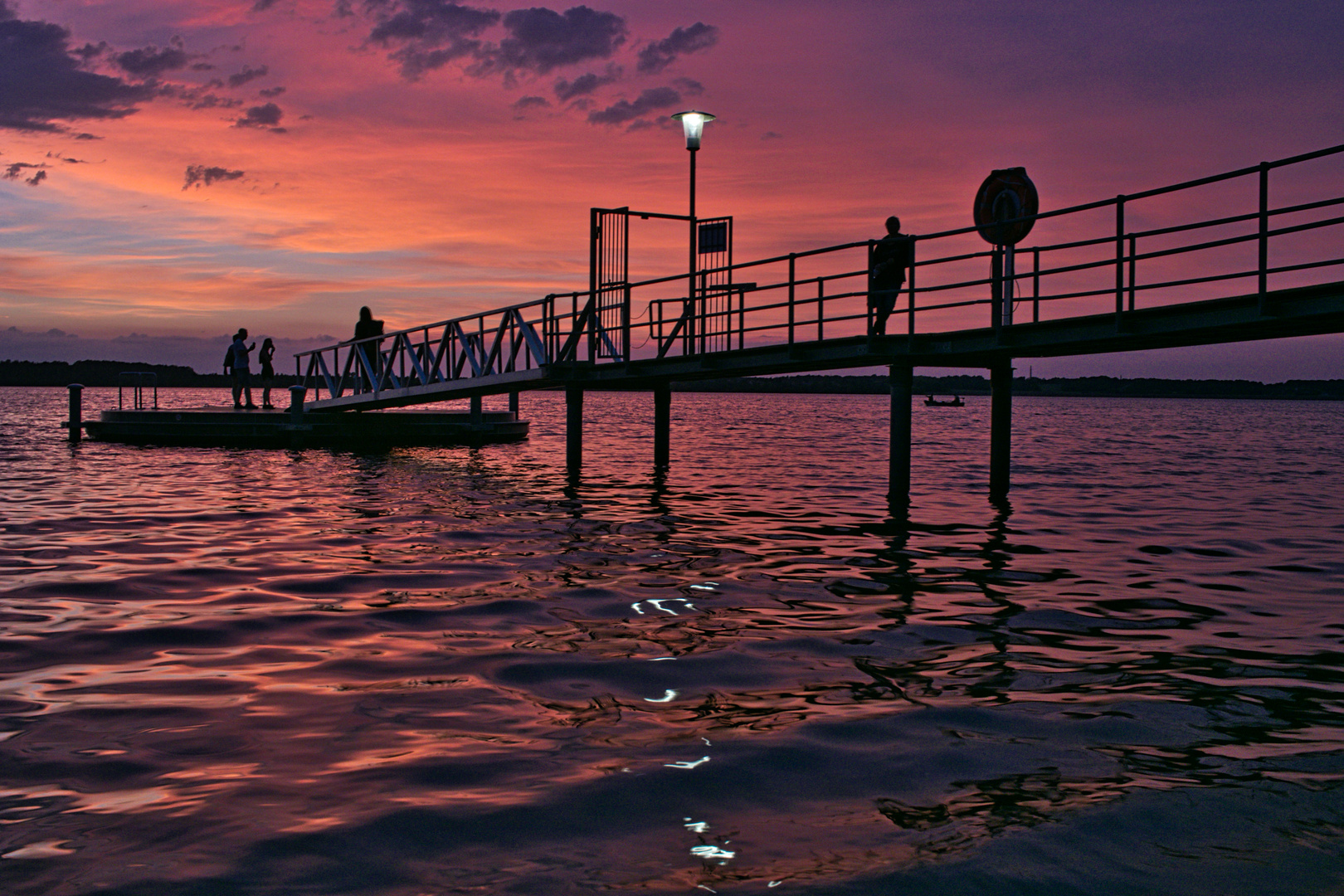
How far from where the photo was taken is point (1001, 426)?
58.4ft

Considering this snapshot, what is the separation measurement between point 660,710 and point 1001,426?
546 inches

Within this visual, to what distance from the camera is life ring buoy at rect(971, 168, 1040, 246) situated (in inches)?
549

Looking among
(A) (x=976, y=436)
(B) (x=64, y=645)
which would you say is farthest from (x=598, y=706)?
(A) (x=976, y=436)

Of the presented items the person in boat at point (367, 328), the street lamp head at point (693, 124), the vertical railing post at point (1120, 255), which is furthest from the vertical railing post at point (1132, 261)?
the person in boat at point (367, 328)

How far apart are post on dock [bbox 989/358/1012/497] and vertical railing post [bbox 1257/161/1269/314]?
6.35 m

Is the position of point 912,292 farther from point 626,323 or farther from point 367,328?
point 367,328

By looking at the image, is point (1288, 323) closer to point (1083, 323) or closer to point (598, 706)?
point (1083, 323)

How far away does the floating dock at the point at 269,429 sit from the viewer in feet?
84.5

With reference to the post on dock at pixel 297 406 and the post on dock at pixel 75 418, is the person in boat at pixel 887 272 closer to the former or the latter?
the post on dock at pixel 297 406

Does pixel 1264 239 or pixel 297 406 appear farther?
pixel 297 406

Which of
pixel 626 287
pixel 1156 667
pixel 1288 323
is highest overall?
pixel 626 287

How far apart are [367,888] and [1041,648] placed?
15.8ft

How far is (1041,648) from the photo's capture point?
6.74 m

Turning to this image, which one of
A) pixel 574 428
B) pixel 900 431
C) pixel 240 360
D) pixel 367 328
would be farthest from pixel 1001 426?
pixel 240 360
